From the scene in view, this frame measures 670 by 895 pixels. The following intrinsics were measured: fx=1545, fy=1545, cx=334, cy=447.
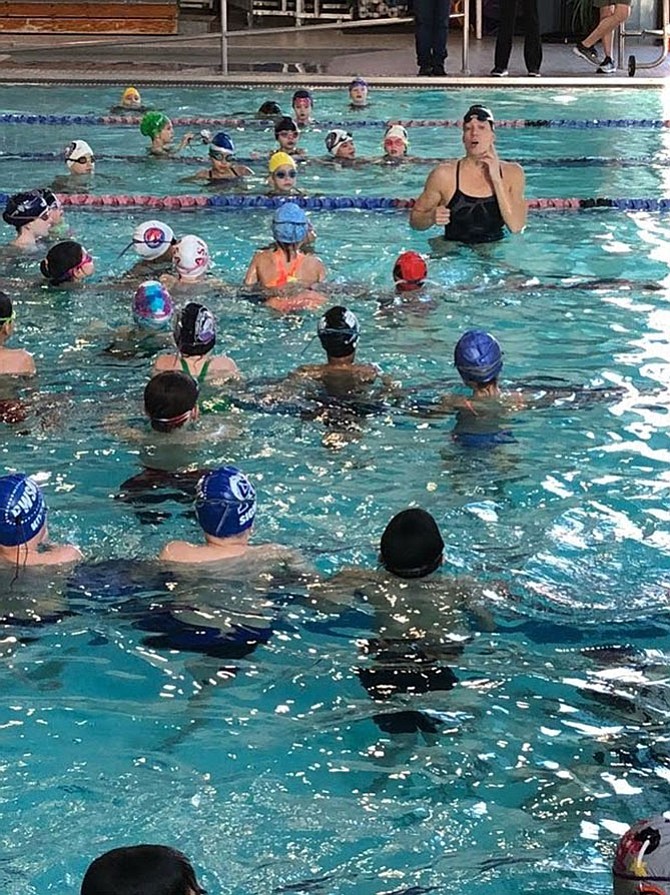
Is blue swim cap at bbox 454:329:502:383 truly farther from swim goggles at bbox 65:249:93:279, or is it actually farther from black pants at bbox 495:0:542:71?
black pants at bbox 495:0:542:71

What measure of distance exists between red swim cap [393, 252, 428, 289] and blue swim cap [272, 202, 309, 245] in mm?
553

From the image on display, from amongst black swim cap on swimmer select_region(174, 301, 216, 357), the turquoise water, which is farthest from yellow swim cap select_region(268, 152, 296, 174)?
black swim cap on swimmer select_region(174, 301, 216, 357)

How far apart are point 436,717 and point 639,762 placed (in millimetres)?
568

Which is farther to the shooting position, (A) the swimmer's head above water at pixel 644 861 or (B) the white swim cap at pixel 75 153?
(B) the white swim cap at pixel 75 153

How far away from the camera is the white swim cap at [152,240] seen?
8.76 metres

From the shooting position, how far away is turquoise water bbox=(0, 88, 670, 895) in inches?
147

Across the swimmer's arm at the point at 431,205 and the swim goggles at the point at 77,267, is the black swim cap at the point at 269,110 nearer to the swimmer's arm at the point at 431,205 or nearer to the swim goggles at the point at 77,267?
the swimmer's arm at the point at 431,205

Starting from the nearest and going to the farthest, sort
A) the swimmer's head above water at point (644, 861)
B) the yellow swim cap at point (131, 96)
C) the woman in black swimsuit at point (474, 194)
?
1. the swimmer's head above water at point (644, 861)
2. the woman in black swimsuit at point (474, 194)
3. the yellow swim cap at point (131, 96)

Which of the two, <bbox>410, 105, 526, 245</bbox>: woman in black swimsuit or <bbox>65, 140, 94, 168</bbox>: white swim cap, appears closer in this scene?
<bbox>410, 105, 526, 245</bbox>: woman in black swimsuit

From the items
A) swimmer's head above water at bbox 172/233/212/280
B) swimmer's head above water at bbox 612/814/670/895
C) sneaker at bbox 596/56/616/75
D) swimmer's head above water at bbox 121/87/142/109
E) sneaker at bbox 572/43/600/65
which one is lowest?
swimmer's head above water at bbox 612/814/670/895

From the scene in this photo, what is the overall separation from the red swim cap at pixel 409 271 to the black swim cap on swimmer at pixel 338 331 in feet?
5.23

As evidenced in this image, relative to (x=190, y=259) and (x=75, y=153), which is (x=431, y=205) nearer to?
(x=190, y=259)

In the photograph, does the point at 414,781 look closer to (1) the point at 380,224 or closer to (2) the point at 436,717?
(2) the point at 436,717

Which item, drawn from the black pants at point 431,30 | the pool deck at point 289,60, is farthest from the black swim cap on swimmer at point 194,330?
the black pants at point 431,30
